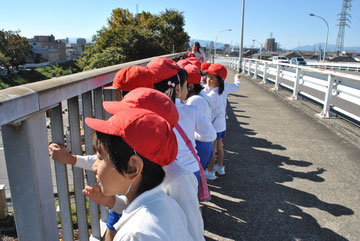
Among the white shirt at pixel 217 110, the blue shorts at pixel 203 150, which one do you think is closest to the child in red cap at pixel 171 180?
the blue shorts at pixel 203 150

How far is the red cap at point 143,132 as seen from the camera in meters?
1.15

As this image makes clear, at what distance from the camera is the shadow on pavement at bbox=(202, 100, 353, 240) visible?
2801 millimetres

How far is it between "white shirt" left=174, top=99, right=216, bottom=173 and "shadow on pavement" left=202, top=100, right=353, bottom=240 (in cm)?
90

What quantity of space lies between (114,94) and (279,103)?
23.3 feet

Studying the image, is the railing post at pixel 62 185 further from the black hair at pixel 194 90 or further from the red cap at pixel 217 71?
the red cap at pixel 217 71

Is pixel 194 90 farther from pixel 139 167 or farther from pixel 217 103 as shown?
pixel 139 167

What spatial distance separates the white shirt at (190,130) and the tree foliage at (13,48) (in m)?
90.0

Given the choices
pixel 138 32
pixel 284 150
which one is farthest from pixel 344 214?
pixel 138 32

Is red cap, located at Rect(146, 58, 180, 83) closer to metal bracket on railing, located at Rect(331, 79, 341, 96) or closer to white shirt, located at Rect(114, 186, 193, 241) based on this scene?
white shirt, located at Rect(114, 186, 193, 241)

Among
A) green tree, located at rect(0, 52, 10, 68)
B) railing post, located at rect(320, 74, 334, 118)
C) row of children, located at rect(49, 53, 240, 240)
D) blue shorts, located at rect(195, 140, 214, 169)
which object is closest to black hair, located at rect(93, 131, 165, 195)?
row of children, located at rect(49, 53, 240, 240)

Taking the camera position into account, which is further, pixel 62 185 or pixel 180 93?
pixel 180 93

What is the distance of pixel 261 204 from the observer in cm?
330

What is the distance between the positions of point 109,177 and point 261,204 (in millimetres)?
2435

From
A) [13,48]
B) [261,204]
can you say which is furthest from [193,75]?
[13,48]
